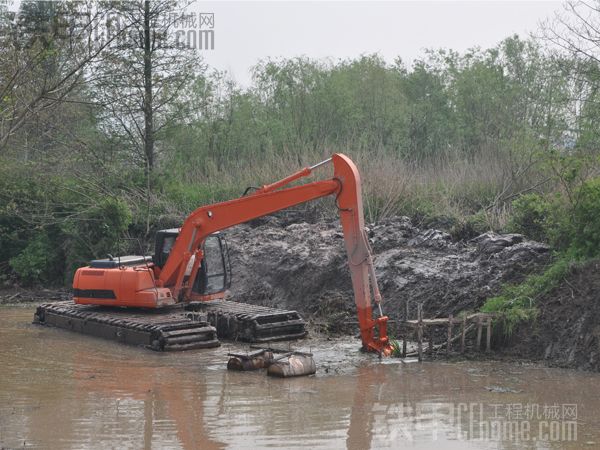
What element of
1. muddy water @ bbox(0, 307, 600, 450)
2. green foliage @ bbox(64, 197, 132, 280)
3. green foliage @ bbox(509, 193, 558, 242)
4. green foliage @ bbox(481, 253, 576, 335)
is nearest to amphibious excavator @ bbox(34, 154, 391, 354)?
muddy water @ bbox(0, 307, 600, 450)

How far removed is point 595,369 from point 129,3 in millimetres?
19322

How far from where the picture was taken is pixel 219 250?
58.4 ft

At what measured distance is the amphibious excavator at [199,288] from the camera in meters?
14.6

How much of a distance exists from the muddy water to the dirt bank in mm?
587

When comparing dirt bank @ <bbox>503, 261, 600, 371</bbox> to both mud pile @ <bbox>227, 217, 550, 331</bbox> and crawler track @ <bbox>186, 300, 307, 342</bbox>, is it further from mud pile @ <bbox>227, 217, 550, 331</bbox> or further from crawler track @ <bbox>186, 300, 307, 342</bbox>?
crawler track @ <bbox>186, 300, 307, 342</bbox>

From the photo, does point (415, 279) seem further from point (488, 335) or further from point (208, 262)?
point (208, 262)

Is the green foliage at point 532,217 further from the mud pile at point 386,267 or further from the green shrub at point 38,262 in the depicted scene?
the green shrub at point 38,262

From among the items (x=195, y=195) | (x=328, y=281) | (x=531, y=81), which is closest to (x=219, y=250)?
(x=328, y=281)

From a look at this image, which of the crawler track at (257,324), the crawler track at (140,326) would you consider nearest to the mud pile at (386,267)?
the crawler track at (257,324)

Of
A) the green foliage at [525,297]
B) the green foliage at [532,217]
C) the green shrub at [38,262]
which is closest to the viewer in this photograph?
the green foliage at [525,297]

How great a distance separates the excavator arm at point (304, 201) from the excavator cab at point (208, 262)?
0.21 metres

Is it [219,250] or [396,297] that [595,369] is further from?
[219,250]

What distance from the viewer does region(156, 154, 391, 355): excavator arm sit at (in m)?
14.3

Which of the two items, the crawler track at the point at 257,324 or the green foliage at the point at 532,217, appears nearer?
the crawler track at the point at 257,324
